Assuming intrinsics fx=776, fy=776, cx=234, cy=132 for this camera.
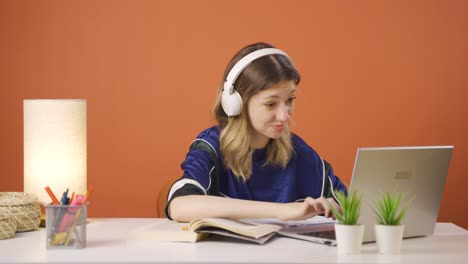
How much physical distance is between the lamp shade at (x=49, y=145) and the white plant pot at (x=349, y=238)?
97 centimetres

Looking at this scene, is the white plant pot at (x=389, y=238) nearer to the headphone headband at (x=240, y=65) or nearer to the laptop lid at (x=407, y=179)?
the laptop lid at (x=407, y=179)

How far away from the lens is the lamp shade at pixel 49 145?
2.37 m

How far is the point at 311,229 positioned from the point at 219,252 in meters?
0.38

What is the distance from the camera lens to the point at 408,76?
A: 12.3ft

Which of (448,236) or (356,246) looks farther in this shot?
(448,236)

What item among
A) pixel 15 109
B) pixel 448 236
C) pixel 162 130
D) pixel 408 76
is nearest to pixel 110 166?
pixel 162 130

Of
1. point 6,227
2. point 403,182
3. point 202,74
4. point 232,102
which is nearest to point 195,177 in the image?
point 232,102

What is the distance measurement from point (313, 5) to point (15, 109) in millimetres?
1546

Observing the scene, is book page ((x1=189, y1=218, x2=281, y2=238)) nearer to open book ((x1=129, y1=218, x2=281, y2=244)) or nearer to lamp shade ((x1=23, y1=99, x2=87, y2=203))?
open book ((x1=129, y1=218, x2=281, y2=244))

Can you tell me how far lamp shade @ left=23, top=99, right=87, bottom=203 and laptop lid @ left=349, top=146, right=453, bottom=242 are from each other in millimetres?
975

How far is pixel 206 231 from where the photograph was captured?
1.93 m

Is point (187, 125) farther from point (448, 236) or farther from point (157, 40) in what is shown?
point (448, 236)

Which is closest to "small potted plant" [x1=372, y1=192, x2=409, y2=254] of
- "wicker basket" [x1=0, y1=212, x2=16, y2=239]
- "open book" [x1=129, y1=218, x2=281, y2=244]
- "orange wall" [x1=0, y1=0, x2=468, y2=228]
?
"open book" [x1=129, y1=218, x2=281, y2=244]

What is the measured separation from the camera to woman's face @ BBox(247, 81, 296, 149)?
2.42 meters
